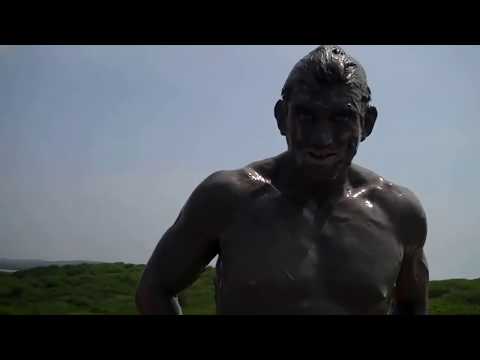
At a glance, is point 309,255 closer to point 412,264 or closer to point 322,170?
point 322,170

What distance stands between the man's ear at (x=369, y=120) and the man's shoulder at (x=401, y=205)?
0.20m

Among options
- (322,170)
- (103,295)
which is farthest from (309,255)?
(103,295)

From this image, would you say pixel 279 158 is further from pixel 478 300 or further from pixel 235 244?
pixel 478 300

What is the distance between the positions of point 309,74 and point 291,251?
0.62m

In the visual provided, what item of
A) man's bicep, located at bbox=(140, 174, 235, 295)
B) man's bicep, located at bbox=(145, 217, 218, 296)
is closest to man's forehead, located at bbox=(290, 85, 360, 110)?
man's bicep, located at bbox=(140, 174, 235, 295)

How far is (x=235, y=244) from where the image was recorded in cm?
189

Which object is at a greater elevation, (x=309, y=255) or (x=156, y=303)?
(x=309, y=255)

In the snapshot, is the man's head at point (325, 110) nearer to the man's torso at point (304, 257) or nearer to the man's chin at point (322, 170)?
the man's chin at point (322, 170)

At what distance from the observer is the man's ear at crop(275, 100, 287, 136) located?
2.00m

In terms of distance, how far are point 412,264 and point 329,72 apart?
2.71ft

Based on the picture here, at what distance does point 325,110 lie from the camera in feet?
6.01

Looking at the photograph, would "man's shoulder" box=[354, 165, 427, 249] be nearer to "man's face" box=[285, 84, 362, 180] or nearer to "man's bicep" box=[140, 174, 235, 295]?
"man's face" box=[285, 84, 362, 180]

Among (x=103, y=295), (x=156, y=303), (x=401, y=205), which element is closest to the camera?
(x=156, y=303)

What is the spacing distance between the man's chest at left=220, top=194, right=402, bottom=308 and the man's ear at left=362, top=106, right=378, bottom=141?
29 cm
